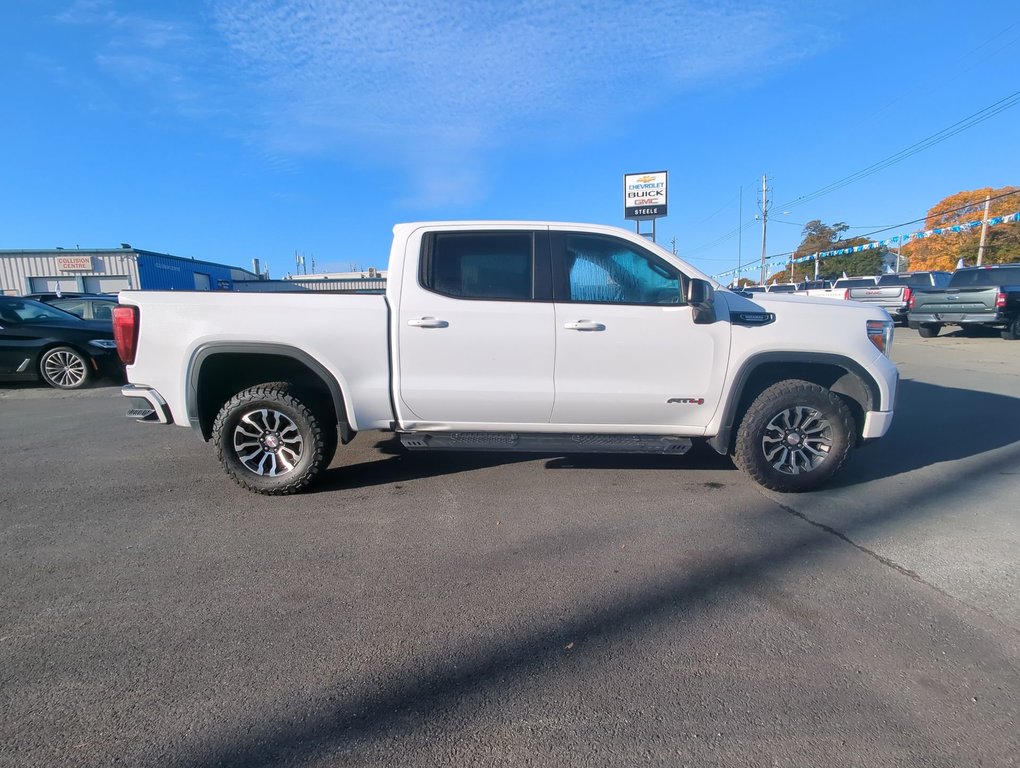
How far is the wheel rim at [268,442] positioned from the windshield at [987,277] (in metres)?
17.5

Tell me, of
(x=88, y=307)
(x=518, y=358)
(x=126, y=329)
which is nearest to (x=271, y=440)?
(x=126, y=329)

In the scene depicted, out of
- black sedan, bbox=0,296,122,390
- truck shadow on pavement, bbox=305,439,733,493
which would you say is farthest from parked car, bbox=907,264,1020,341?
black sedan, bbox=0,296,122,390

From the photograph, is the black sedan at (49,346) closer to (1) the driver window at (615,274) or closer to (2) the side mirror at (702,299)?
(1) the driver window at (615,274)

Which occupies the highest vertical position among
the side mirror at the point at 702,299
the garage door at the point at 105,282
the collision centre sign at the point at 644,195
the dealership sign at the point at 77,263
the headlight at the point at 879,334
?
the collision centre sign at the point at 644,195

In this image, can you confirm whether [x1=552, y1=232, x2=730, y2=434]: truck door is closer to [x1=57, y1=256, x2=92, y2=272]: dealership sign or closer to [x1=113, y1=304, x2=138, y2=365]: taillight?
[x1=113, y1=304, x2=138, y2=365]: taillight

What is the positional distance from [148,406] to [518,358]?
9.21 ft

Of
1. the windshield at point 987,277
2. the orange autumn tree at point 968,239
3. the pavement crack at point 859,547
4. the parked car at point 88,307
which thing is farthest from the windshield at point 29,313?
the orange autumn tree at point 968,239

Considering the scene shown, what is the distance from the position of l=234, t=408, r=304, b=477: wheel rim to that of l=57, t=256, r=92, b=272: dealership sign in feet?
115

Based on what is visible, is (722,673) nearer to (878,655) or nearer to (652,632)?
(652,632)

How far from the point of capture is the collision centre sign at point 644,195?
879 inches

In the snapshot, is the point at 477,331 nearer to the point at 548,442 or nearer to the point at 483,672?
the point at 548,442

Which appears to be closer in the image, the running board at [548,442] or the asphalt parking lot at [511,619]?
the asphalt parking lot at [511,619]

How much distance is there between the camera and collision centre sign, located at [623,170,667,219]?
22328 mm

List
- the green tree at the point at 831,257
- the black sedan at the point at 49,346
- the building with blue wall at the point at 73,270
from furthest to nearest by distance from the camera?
the green tree at the point at 831,257
the building with blue wall at the point at 73,270
the black sedan at the point at 49,346
